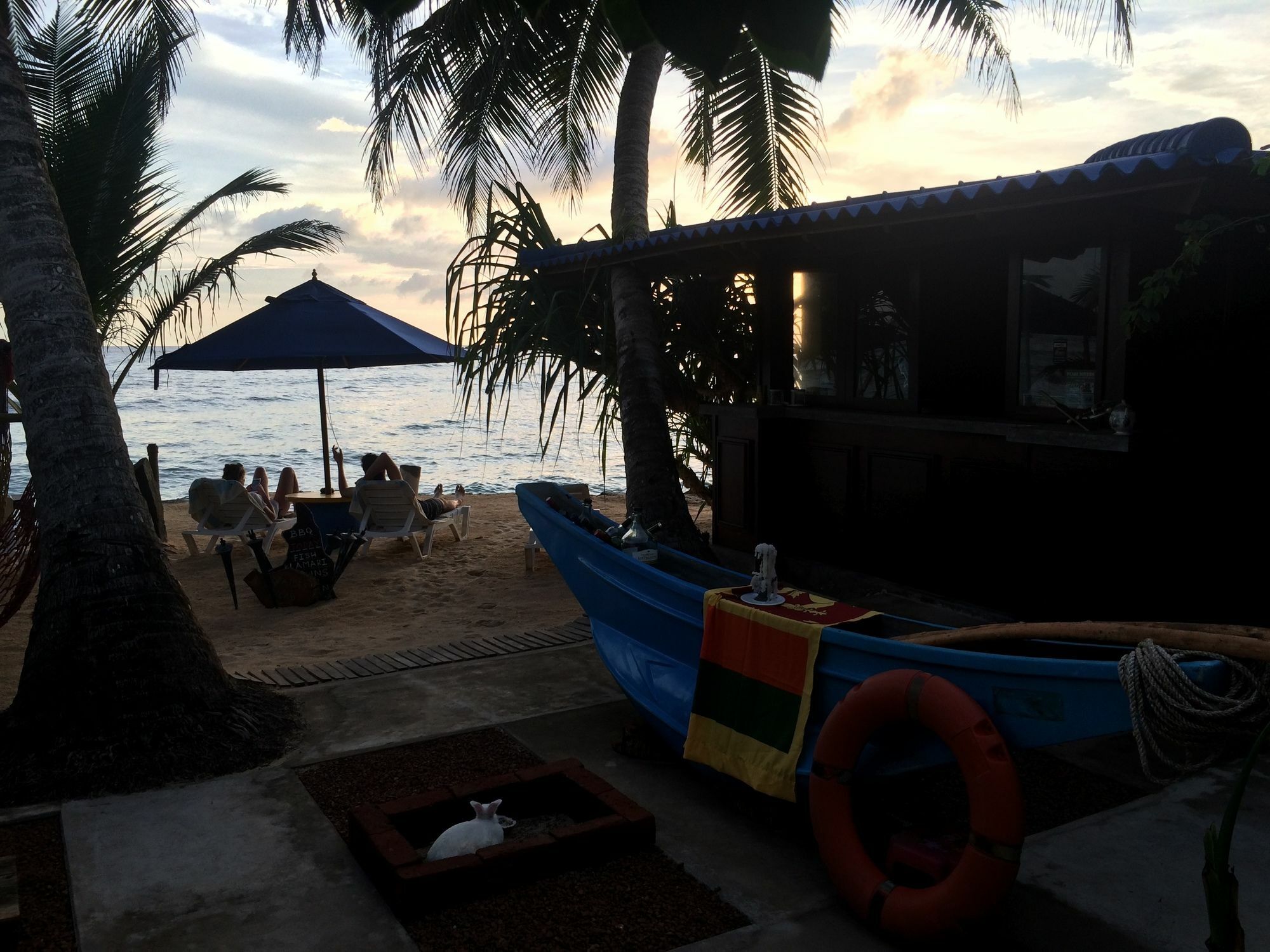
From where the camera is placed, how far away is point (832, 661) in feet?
11.0

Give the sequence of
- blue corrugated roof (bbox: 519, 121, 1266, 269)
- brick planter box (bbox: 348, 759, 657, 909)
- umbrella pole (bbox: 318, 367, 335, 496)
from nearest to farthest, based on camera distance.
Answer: brick planter box (bbox: 348, 759, 657, 909), blue corrugated roof (bbox: 519, 121, 1266, 269), umbrella pole (bbox: 318, 367, 335, 496)

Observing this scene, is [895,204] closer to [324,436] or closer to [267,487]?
[267,487]

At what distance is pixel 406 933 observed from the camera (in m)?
3.04

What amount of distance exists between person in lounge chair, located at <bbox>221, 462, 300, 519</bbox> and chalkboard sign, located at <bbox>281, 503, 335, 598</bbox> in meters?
1.84

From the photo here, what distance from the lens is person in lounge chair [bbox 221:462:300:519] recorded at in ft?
33.5

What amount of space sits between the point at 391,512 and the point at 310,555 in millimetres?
1619

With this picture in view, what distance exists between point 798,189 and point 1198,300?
6.50 m

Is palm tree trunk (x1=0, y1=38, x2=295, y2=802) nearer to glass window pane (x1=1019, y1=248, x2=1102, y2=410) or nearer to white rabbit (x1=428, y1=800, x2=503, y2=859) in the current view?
white rabbit (x1=428, y1=800, x2=503, y2=859)

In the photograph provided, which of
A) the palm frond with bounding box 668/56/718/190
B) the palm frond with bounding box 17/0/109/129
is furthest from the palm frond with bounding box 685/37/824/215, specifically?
the palm frond with bounding box 17/0/109/129

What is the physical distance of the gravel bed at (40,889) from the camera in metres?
3.03

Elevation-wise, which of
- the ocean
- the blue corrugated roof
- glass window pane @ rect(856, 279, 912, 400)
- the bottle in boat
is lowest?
the ocean

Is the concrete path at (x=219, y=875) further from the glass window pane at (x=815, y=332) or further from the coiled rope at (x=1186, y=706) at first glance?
the glass window pane at (x=815, y=332)

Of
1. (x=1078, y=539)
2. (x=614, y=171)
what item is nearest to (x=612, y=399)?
(x=614, y=171)

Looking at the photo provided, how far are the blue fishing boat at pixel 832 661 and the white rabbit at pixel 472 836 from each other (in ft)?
2.90
